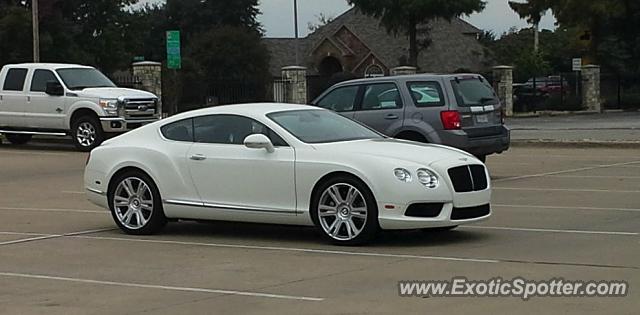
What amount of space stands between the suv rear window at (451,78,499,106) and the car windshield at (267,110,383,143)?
5244 mm

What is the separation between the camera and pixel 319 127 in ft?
40.7

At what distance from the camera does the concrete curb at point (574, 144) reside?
1038 inches

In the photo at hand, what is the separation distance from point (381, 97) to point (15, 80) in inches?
490

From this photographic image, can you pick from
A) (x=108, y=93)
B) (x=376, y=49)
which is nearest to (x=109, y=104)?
(x=108, y=93)

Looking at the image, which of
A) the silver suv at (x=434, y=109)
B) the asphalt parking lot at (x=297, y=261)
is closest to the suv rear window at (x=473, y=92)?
the silver suv at (x=434, y=109)

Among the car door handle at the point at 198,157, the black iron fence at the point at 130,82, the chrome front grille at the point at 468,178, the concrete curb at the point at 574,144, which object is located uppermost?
the black iron fence at the point at 130,82

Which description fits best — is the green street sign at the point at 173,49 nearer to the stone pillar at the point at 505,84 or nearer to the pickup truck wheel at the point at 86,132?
the pickup truck wheel at the point at 86,132

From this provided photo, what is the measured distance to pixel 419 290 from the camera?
353 inches

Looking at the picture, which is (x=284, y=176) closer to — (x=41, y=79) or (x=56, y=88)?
(x=56, y=88)

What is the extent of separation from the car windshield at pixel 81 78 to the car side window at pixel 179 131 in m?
14.6

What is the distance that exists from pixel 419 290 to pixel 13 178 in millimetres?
13051

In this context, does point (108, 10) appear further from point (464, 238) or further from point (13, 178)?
point (464, 238)

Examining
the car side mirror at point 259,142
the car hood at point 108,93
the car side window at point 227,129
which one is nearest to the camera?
the car side mirror at point 259,142

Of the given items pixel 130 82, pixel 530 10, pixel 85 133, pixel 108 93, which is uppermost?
pixel 530 10
